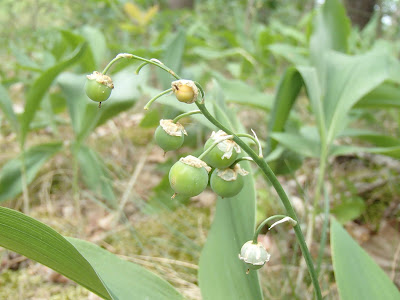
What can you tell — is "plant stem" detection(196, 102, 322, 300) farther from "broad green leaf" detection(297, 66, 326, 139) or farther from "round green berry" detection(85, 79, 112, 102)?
"broad green leaf" detection(297, 66, 326, 139)

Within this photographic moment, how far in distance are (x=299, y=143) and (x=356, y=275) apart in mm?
579

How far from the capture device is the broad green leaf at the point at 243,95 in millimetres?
1479

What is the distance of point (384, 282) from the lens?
2.43 ft

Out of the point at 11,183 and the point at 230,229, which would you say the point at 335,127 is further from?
the point at 11,183

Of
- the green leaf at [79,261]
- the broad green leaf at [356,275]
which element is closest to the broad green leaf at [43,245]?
the green leaf at [79,261]

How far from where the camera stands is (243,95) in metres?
1.53

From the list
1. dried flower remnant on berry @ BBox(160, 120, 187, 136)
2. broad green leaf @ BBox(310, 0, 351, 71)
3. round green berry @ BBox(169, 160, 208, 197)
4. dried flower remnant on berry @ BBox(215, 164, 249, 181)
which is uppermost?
dried flower remnant on berry @ BBox(160, 120, 187, 136)

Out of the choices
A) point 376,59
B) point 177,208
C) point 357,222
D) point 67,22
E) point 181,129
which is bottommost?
point 67,22

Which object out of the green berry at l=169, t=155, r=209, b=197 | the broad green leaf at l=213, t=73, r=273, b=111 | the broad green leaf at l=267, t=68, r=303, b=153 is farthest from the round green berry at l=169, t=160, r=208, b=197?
the broad green leaf at l=213, t=73, r=273, b=111

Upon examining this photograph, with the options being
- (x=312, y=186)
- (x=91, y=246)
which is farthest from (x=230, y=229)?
(x=312, y=186)

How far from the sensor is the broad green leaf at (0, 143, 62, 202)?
1539 mm

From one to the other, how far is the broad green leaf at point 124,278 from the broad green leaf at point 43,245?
61 mm

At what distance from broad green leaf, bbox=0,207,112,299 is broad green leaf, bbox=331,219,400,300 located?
1.36 ft

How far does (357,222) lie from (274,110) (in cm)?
66
